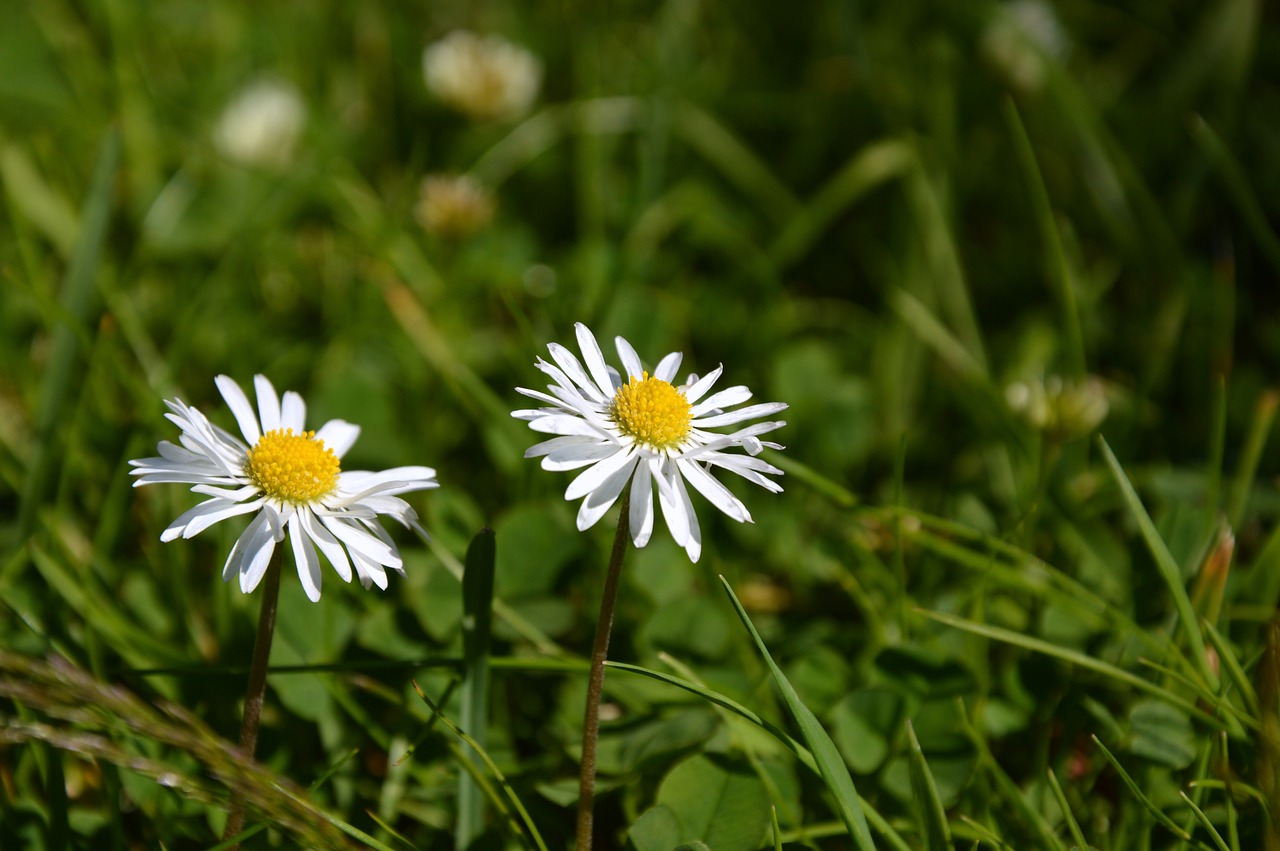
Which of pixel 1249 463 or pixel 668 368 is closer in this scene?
pixel 668 368

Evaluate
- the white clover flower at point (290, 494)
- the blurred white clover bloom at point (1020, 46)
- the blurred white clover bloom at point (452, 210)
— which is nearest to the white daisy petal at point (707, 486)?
the white clover flower at point (290, 494)

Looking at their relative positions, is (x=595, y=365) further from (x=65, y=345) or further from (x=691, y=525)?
(x=65, y=345)

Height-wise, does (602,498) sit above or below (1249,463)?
below

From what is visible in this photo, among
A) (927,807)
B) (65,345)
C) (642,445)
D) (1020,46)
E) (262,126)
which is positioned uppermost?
(262,126)

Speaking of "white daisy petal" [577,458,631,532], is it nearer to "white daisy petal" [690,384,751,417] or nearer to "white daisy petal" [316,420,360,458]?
"white daisy petal" [690,384,751,417]

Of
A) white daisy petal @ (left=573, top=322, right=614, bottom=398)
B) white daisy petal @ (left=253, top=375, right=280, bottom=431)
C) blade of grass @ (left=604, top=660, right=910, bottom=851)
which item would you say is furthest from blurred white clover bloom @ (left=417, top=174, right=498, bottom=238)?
blade of grass @ (left=604, top=660, right=910, bottom=851)

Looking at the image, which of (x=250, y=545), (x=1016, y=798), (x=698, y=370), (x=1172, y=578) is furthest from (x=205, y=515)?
(x=698, y=370)

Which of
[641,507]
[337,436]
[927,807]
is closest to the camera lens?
[641,507]

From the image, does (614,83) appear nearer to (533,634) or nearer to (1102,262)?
(1102,262)
